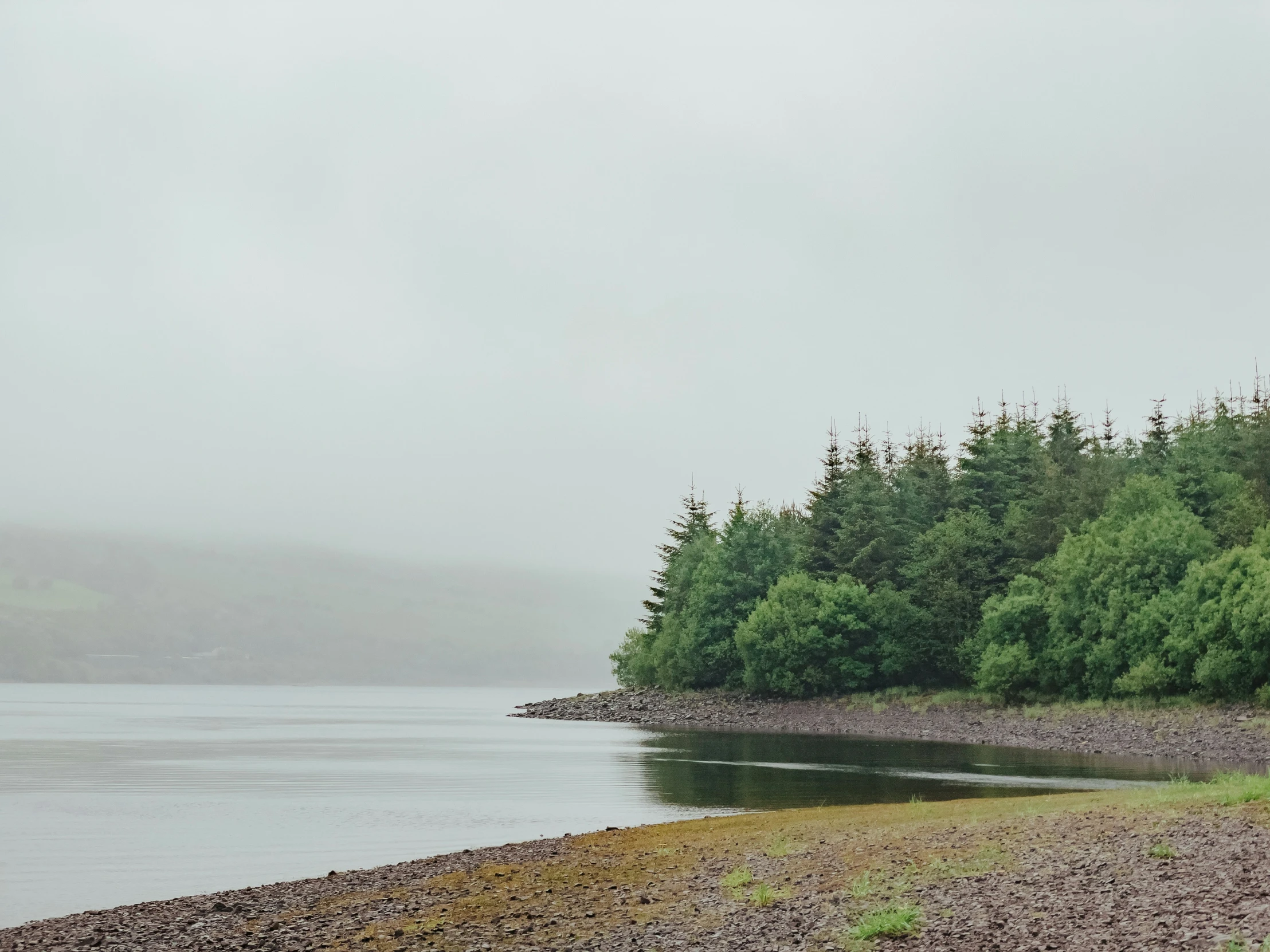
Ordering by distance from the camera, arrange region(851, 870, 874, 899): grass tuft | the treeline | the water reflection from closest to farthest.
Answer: region(851, 870, 874, 899): grass tuft
the water reflection
the treeline

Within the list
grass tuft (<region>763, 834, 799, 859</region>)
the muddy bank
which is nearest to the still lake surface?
the muddy bank

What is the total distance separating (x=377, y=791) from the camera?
165 feet

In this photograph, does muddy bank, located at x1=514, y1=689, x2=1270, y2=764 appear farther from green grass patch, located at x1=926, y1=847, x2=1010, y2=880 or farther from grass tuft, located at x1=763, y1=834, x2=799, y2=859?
green grass patch, located at x1=926, y1=847, x2=1010, y2=880

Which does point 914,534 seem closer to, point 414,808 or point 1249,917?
point 414,808

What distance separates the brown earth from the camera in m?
14.8

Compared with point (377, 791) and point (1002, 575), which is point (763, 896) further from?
point (1002, 575)

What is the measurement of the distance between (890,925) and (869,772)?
129 feet

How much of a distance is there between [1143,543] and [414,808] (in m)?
63.1

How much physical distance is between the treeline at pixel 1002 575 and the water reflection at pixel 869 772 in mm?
16996

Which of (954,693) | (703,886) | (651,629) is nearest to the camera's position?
(703,886)

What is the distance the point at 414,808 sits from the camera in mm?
43094

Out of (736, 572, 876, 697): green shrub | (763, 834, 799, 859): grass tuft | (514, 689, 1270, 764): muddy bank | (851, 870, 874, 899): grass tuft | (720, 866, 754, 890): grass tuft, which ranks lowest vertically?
(514, 689, 1270, 764): muddy bank

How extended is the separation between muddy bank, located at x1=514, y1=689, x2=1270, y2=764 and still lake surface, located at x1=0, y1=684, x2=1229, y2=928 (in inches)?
205

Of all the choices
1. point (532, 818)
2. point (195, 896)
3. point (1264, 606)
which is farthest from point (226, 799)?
point (1264, 606)
